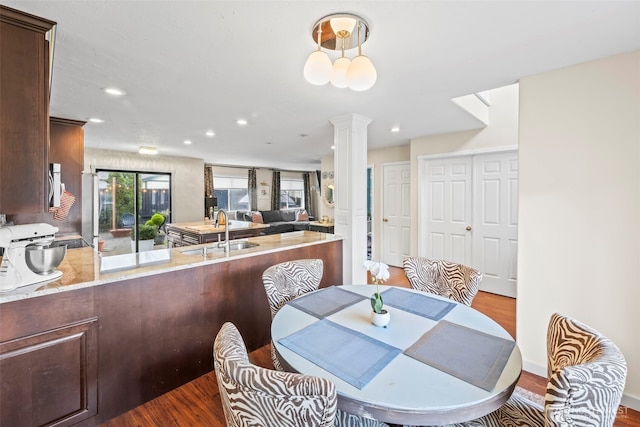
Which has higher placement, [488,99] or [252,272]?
[488,99]

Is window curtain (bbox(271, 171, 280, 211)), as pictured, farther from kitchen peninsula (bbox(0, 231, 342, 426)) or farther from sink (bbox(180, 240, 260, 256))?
kitchen peninsula (bbox(0, 231, 342, 426))

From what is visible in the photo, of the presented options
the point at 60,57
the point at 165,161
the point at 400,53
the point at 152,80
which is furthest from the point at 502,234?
the point at 165,161

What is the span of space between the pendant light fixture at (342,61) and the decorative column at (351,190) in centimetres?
153

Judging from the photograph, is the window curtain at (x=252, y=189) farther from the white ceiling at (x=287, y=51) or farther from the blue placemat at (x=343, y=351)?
the blue placemat at (x=343, y=351)

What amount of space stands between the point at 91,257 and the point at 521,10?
336 centimetres

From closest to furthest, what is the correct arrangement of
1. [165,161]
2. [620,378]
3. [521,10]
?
[620,378]
[521,10]
[165,161]

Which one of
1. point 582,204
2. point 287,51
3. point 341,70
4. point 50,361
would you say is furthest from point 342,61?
point 50,361

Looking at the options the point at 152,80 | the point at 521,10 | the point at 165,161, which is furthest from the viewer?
the point at 165,161

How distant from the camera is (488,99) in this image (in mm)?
Result: 3746

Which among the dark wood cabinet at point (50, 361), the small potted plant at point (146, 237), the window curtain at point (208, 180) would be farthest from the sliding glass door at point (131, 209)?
the dark wood cabinet at point (50, 361)

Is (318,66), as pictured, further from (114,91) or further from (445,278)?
(114,91)

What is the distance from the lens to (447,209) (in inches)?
175

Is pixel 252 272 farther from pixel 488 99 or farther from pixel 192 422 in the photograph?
pixel 488 99

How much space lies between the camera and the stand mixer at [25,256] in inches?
57.8
